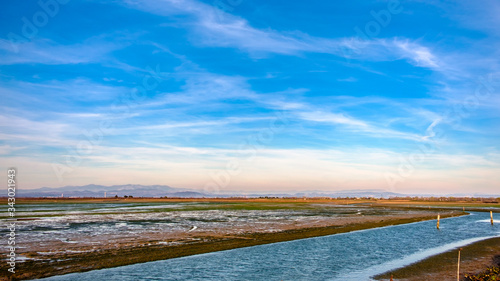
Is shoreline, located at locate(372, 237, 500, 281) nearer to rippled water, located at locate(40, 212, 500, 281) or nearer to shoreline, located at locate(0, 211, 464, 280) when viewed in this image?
rippled water, located at locate(40, 212, 500, 281)

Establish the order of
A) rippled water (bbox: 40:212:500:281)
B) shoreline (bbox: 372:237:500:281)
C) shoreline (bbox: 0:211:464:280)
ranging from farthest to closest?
shoreline (bbox: 372:237:500:281)
rippled water (bbox: 40:212:500:281)
shoreline (bbox: 0:211:464:280)

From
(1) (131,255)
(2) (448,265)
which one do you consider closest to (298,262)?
(2) (448,265)

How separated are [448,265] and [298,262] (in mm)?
11485

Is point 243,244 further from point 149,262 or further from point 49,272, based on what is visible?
point 49,272

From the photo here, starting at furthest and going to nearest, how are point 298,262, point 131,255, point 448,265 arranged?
1. point 298,262
2. point 131,255
3. point 448,265

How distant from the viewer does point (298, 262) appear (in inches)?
1070

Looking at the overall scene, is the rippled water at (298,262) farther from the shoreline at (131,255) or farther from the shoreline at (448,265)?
the shoreline at (448,265)

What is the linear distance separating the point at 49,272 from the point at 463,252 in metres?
34.4

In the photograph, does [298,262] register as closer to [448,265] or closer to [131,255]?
[448,265]

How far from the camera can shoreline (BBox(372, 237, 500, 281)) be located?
22953mm

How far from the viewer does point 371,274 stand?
78.6 feet

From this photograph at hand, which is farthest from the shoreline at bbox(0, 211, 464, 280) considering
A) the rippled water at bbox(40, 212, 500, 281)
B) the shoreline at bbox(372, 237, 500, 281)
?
the shoreline at bbox(372, 237, 500, 281)

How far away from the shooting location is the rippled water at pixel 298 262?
74.6 ft

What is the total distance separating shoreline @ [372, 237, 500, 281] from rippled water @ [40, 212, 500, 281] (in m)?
1.12
